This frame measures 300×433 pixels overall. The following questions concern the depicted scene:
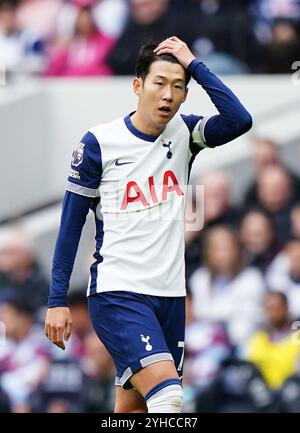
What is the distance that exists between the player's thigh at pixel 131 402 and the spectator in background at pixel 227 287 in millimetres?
4595

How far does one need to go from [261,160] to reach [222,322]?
1.50 meters

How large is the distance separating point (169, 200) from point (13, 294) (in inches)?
221

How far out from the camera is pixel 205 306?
11.9 m

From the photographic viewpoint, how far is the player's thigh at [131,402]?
7.14 meters

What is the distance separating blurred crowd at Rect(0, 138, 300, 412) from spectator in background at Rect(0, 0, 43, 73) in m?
2.16

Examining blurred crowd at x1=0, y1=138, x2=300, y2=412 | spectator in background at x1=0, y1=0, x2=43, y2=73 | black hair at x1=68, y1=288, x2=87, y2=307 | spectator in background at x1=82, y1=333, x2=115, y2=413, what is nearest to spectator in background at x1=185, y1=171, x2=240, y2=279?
blurred crowd at x1=0, y1=138, x2=300, y2=412

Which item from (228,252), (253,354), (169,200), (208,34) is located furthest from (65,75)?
(169,200)

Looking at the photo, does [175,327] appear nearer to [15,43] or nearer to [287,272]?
[287,272]

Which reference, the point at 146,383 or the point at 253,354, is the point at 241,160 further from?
the point at 146,383

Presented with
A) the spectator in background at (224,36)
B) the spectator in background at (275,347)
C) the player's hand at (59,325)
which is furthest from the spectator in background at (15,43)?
the player's hand at (59,325)

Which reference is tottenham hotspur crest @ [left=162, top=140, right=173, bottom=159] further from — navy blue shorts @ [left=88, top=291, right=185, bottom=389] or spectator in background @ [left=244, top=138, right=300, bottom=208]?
spectator in background @ [left=244, top=138, right=300, bottom=208]

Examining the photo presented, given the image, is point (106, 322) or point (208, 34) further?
point (208, 34)

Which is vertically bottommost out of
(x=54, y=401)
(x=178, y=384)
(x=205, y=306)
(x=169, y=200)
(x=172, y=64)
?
(x=54, y=401)

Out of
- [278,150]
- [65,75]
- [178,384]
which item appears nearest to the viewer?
[178,384]
